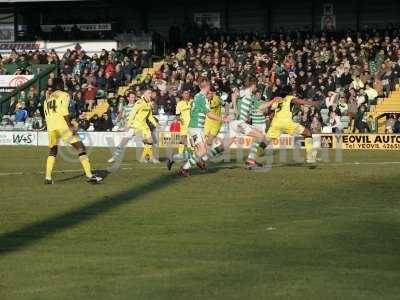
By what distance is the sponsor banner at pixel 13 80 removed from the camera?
1919 inches

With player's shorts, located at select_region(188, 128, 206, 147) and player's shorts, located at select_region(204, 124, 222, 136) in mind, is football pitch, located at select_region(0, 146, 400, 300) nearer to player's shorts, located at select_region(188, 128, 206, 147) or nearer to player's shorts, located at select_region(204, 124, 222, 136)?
player's shorts, located at select_region(188, 128, 206, 147)

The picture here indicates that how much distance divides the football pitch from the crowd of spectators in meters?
15.3

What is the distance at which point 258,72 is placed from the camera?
137 ft

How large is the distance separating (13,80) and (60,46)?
16.0ft

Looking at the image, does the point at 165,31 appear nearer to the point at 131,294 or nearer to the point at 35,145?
the point at 35,145

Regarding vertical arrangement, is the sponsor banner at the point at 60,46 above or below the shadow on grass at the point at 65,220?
above

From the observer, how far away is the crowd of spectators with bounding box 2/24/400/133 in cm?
3822

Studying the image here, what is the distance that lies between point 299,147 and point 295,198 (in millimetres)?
19073

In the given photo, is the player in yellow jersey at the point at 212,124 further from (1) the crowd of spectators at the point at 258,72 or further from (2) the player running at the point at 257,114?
(1) the crowd of spectators at the point at 258,72

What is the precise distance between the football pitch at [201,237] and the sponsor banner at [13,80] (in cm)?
2756

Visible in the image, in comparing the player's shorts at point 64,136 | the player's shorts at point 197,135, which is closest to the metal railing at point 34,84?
the player's shorts at point 197,135

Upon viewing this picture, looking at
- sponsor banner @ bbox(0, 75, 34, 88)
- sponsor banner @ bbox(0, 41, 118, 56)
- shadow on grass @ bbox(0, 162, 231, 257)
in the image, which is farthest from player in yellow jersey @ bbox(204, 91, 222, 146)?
sponsor banner @ bbox(0, 41, 118, 56)

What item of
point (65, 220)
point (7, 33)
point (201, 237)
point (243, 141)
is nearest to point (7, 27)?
point (7, 33)

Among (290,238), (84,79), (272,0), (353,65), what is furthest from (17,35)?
(290,238)
